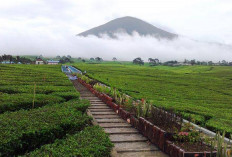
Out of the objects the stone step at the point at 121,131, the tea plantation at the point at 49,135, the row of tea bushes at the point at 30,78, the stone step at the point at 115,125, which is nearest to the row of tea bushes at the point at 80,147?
the tea plantation at the point at 49,135

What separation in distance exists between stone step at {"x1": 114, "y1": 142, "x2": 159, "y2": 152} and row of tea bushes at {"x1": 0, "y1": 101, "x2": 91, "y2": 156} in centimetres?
178

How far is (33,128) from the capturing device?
24.8 ft

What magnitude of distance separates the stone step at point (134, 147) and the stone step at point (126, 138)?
24 centimetres

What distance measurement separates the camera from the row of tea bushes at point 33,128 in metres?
6.79

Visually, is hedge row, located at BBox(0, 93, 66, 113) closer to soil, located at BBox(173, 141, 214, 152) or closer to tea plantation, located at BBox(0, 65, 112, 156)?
tea plantation, located at BBox(0, 65, 112, 156)

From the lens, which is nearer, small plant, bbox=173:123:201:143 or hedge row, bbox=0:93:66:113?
small plant, bbox=173:123:201:143

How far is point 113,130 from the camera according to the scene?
33.9 feet

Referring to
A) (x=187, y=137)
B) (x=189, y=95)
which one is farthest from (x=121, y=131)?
(x=189, y=95)

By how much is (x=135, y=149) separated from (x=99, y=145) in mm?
1973

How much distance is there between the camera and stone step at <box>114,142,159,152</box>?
A: 8.20 metres

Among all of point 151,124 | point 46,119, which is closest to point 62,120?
point 46,119

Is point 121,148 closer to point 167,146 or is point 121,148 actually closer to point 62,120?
point 167,146

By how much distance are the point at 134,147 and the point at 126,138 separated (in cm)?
92

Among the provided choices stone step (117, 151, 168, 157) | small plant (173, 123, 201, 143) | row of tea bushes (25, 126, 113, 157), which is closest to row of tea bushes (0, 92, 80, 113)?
row of tea bushes (25, 126, 113, 157)
